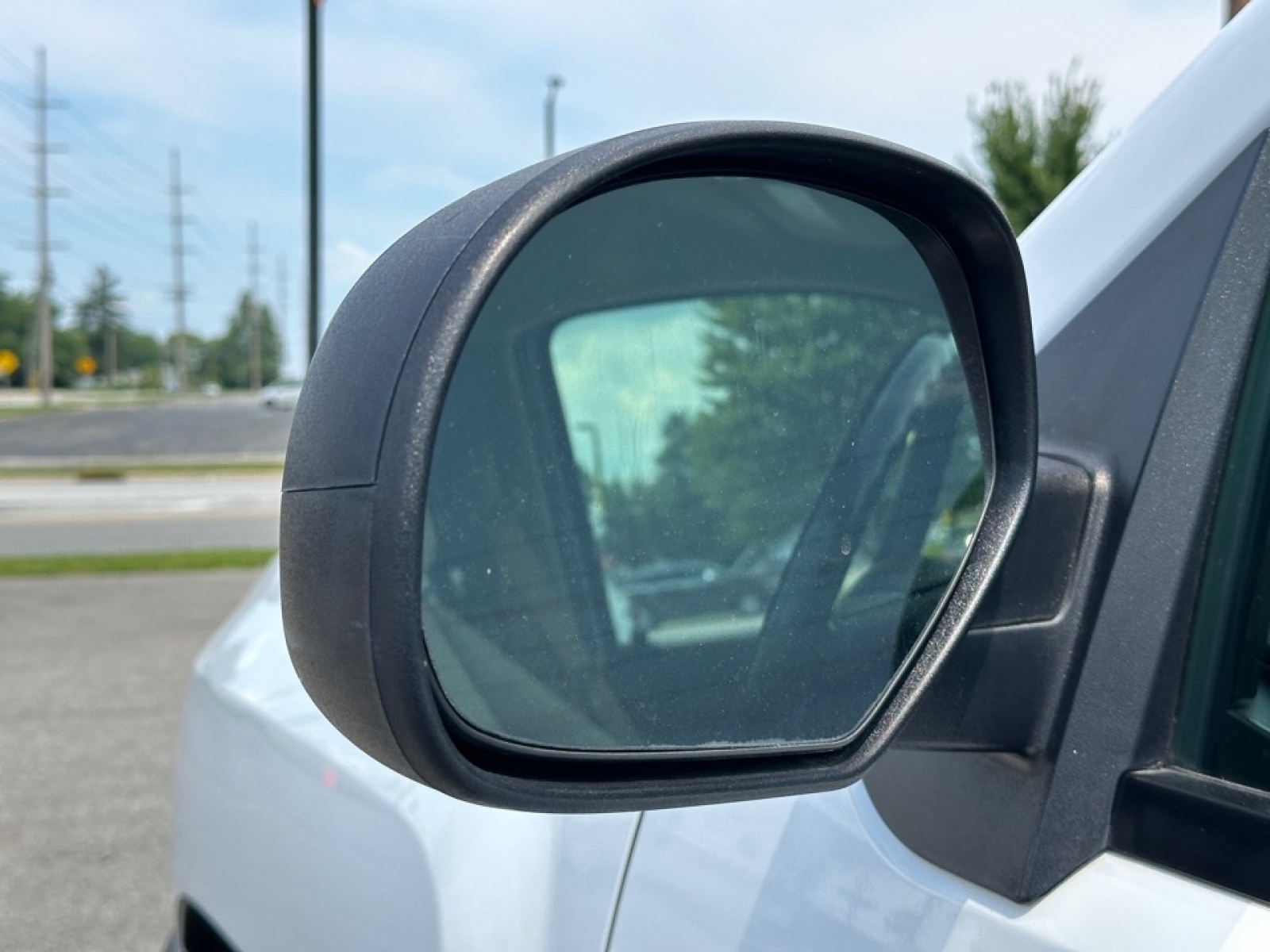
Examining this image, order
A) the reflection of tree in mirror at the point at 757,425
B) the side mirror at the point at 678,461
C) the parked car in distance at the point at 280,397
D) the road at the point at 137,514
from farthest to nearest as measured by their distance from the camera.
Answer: the parked car in distance at the point at 280,397 → the road at the point at 137,514 → the reflection of tree in mirror at the point at 757,425 → the side mirror at the point at 678,461

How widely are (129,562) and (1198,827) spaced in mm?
11740

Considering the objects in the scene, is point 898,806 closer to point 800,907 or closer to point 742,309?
point 800,907

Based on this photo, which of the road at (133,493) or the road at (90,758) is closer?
the road at (90,758)

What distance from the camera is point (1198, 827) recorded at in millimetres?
823

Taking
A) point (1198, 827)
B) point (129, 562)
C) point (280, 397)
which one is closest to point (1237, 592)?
point (1198, 827)

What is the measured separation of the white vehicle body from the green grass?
33.6 feet

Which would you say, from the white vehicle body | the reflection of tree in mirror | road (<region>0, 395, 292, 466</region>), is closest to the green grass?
the white vehicle body

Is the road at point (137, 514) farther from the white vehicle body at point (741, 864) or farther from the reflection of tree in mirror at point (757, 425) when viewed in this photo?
the reflection of tree in mirror at point (757, 425)

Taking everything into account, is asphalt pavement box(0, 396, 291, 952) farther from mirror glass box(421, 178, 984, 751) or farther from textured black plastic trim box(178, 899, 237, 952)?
mirror glass box(421, 178, 984, 751)

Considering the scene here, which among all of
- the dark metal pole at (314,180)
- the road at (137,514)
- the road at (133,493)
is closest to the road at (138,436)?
the road at (133,493)

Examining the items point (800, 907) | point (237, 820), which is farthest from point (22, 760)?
point (800, 907)

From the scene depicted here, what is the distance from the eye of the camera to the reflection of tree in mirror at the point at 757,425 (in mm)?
965

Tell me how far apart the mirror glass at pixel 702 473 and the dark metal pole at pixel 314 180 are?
9321 millimetres

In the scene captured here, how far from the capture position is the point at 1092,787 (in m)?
0.88
